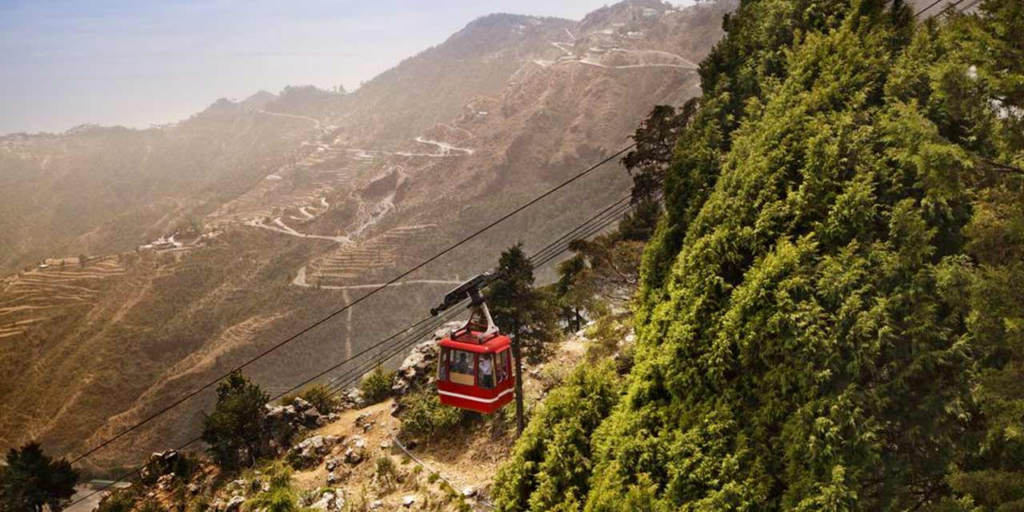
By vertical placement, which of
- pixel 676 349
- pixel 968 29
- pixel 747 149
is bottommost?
pixel 676 349

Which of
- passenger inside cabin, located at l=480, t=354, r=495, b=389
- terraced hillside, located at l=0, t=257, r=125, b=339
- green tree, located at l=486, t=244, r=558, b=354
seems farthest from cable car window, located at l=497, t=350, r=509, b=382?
terraced hillside, located at l=0, t=257, r=125, b=339

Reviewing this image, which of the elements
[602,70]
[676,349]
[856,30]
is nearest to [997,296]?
[676,349]

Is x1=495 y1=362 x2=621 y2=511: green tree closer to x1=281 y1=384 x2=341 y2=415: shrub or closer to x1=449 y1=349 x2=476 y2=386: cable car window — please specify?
x1=449 y1=349 x2=476 y2=386: cable car window

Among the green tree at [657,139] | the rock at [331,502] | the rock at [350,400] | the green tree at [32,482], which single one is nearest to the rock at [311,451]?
the rock at [331,502]

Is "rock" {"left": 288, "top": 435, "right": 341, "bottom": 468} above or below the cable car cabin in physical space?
below

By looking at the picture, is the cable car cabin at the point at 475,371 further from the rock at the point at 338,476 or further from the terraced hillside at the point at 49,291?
the terraced hillside at the point at 49,291

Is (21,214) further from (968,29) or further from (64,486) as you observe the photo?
(968,29)
